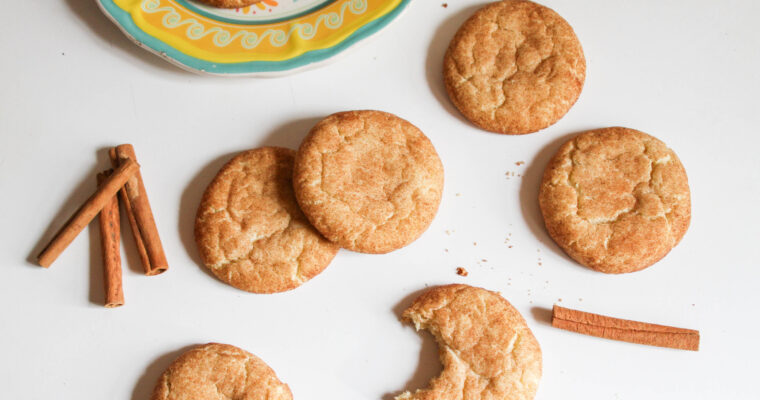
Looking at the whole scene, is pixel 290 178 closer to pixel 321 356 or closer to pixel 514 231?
pixel 321 356

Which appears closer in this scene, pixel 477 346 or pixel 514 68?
pixel 477 346

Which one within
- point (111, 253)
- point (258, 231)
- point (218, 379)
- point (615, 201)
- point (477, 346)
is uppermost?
point (615, 201)

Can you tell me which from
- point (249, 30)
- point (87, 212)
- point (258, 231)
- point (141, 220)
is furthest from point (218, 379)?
point (249, 30)

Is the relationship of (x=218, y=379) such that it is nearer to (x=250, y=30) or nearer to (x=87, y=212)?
(x=87, y=212)

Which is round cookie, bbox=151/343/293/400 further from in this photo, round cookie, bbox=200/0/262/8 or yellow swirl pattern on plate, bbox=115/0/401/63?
round cookie, bbox=200/0/262/8

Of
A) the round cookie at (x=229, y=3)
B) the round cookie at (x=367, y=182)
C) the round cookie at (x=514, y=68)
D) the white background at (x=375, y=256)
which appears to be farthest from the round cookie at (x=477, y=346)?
the round cookie at (x=229, y=3)

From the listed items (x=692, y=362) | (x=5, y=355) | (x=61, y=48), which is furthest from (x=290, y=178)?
(x=692, y=362)
